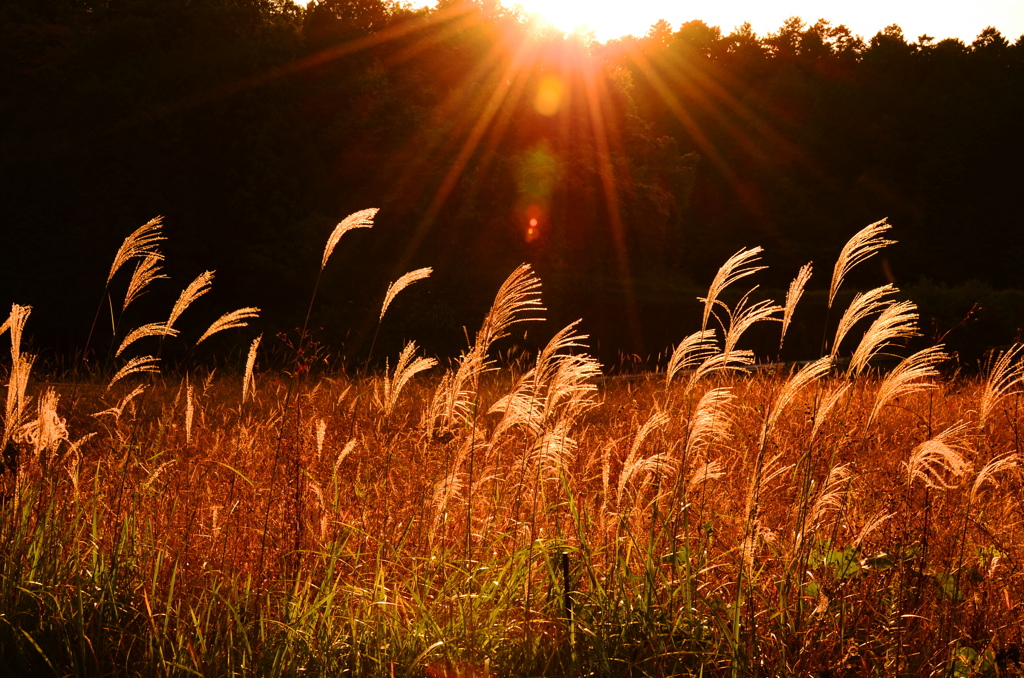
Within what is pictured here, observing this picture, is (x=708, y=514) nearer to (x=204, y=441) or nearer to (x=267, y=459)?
(x=267, y=459)

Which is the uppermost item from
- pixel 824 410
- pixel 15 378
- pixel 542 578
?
pixel 15 378

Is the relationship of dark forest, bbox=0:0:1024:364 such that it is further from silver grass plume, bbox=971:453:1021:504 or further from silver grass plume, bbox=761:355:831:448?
silver grass plume, bbox=761:355:831:448

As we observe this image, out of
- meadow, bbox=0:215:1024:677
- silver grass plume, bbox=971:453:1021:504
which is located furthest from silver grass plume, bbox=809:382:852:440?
silver grass plume, bbox=971:453:1021:504

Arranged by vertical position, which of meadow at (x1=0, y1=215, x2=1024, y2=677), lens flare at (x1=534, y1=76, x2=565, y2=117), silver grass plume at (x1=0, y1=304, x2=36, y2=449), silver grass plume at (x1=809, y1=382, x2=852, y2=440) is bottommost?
meadow at (x1=0, y1=215, x2=1024, y2=677)

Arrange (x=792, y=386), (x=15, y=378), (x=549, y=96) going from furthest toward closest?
(x=549, y=96)
(x=15, y=378)
(x=792, y=386)

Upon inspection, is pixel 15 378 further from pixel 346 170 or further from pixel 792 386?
pixel 346 170

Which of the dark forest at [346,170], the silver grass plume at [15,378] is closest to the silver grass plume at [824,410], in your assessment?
the silver grass plume at [15,378]

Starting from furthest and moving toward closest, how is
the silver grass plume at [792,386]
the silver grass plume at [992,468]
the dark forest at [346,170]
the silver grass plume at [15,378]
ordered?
the dark forest at [346,170] → the silver grass plume at [15,378] → the silver grass plume at [992,468] → the silver grass plume at [792,386]

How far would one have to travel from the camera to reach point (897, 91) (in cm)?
3409

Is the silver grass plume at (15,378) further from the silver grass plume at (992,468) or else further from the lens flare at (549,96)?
the lens flare at (549,96)

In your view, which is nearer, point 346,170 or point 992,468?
point 992,468

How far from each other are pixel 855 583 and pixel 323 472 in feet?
10.0

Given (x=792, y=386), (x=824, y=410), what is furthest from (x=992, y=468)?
(x=792, y=386)

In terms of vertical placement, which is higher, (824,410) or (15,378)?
(15,378)
